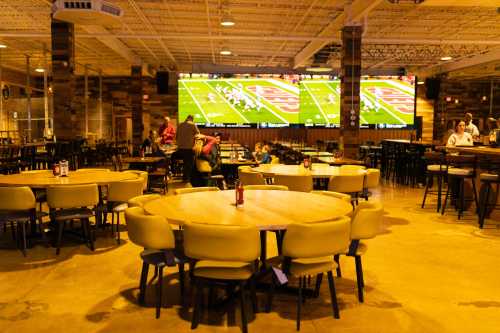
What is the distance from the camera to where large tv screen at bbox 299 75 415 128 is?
17844mm

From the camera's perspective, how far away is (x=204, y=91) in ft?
58.2

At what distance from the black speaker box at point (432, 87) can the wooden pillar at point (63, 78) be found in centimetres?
1372

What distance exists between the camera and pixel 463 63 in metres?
17.9

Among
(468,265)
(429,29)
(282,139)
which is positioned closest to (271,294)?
(468,265)

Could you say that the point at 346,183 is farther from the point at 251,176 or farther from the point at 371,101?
the point at 371,101

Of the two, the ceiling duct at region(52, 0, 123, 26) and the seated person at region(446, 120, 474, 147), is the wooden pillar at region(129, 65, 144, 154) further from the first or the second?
the seated person at region(446, 120, 474, 147)

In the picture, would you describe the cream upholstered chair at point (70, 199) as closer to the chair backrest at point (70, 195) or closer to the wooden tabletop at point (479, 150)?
the chair backrest at point (70, 195)

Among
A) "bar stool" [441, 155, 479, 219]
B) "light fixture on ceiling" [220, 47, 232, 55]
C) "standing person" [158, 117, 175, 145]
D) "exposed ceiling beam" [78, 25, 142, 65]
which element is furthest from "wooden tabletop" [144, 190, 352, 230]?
"light fixture on ceiling" [220, 47, 232, 55]

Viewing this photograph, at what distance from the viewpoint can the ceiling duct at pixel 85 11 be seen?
7340 mm

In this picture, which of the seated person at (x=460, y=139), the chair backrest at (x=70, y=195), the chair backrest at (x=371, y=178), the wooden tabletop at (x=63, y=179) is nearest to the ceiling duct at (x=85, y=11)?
the wooden tabletop at (x=63, y=179)

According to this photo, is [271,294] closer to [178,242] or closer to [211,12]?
[178,242]

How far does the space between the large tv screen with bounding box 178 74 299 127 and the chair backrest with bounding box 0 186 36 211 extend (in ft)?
40.4

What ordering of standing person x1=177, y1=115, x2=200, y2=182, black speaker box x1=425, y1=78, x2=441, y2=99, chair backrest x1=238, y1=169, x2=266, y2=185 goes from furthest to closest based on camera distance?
black speaker box x1=425, y1=78, x2=441, y2=99 < standing person x1=177, y1=115, x2=200, y2=182 < chair backrest x1=238, y1=169, x2=266, y2=185

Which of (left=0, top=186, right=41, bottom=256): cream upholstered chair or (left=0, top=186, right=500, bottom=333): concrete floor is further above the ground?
(left=0, top=186, right=41, bottom=256): cream upholstered chair
